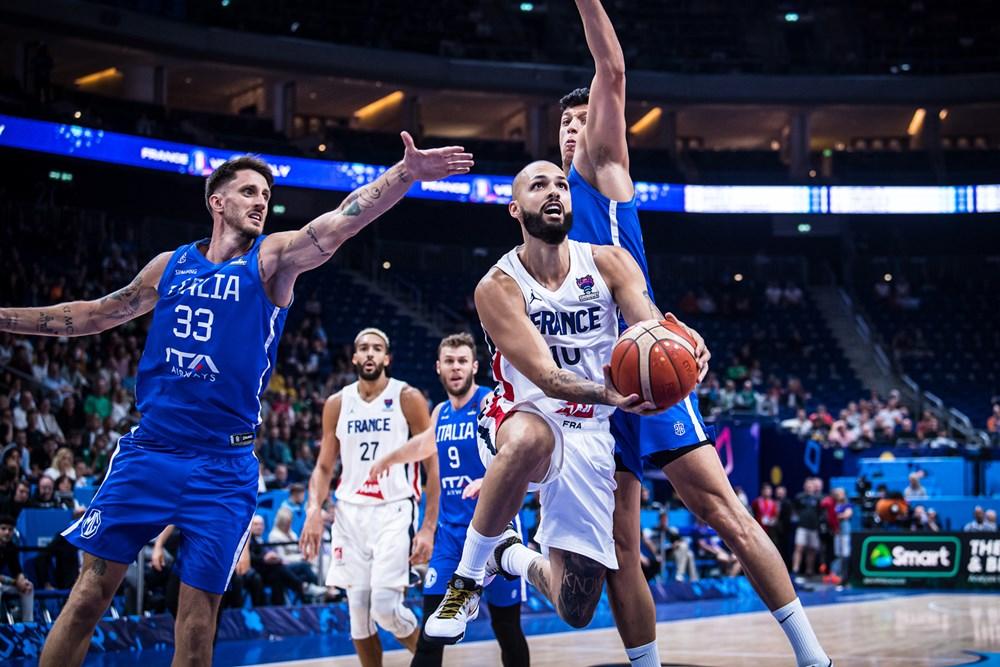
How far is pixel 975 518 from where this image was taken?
19422 millimetres

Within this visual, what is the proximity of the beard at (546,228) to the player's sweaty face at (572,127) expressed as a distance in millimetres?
854

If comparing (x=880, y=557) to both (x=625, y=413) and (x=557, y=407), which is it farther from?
(x=557, y=407)

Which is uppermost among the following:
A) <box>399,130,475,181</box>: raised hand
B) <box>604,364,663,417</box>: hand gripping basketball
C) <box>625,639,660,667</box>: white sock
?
<box>399,130,475,181</box>: raised hand

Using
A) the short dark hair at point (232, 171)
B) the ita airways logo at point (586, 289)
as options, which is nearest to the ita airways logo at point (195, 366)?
the short dark hair at point (232, 171)

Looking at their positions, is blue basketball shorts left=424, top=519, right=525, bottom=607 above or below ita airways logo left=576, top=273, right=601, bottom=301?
→ below

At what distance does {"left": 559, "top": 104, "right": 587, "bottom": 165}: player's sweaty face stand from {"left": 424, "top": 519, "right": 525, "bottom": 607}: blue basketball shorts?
2431mm

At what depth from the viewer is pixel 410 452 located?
8023 millimetres

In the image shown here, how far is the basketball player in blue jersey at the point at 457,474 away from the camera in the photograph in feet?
23.9

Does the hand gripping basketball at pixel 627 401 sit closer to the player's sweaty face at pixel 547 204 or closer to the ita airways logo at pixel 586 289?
the ita airways logo at pixel 586 289

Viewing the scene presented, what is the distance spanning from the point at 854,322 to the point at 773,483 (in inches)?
468

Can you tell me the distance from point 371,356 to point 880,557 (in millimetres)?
13254

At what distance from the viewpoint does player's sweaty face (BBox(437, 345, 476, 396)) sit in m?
Answer: 7.94

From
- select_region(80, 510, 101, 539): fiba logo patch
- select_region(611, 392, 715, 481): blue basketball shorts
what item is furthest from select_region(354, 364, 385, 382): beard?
select_region(80, 510, 101, 539): fiba logo patch

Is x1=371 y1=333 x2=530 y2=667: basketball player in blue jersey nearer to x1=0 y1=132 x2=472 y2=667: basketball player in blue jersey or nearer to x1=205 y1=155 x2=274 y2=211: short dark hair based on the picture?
x1=0 y1=132 x2=472 y2=667: basketball player in blue jersey
